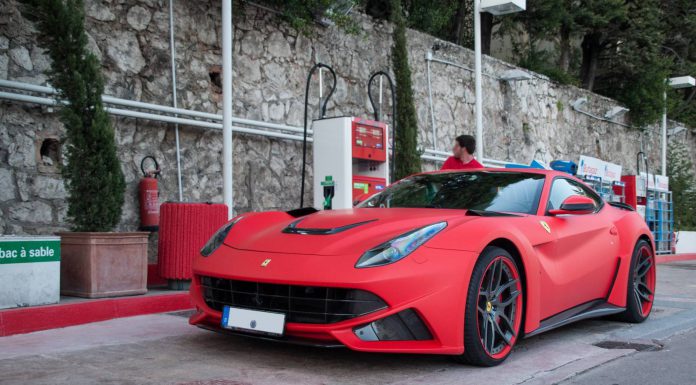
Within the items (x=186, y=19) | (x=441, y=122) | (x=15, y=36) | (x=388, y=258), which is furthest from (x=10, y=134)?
(x=441, y=122)

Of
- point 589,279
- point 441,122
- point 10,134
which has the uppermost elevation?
point 441,122

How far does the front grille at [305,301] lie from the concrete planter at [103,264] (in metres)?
2.40

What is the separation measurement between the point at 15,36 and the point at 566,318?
6042mm

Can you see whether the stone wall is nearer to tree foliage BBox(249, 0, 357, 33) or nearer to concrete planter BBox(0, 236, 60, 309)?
tree foliage BBox(249, 0, 357, 33)

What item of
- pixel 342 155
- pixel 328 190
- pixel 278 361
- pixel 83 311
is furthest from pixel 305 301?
pixel 328 190

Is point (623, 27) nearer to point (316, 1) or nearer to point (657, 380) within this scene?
point (316, 1)

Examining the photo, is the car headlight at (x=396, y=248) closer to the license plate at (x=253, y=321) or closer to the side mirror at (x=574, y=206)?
the license plate at (x=253, y=321)

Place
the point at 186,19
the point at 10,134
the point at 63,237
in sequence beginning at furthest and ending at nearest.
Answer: the point at 186,19 < the point at 10,134 < the point at 63,237

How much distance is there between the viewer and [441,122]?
1392cm

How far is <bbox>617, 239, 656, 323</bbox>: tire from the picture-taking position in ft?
18.8

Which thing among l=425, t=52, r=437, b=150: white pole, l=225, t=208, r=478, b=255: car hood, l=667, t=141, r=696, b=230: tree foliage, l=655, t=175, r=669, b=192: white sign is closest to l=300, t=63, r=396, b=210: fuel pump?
l=425, t=52, r=437, b=150: white pole

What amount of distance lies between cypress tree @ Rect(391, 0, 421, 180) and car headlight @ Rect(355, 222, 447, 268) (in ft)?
24.3

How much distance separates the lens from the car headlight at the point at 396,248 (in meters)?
3.81

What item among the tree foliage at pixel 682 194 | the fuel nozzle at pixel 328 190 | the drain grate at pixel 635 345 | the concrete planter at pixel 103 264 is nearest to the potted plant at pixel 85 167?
the concrete planter at pixel 103 264
